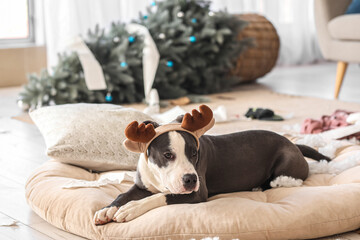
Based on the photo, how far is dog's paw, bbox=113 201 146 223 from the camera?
5.20 ft

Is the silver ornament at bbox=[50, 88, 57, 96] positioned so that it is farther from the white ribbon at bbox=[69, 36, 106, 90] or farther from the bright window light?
the bright window light

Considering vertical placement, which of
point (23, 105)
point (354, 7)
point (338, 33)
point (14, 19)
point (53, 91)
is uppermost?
point (354, 7)

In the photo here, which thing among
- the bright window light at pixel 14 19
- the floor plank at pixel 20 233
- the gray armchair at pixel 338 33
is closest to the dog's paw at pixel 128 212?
the floor plank at pixel 20 233

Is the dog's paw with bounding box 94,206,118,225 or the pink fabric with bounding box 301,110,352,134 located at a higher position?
the dog's paw with bounding box 94,206,118,225

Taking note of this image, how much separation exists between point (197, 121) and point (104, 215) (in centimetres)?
39

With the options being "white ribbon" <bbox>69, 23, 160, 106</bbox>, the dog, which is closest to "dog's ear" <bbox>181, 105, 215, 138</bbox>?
→ the dog

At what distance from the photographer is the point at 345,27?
396 cm

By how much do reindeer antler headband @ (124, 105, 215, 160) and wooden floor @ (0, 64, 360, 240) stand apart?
0.35 m

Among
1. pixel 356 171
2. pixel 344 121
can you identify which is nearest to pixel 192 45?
pixel 344 121

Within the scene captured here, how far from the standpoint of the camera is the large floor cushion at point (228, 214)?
5.07 feet

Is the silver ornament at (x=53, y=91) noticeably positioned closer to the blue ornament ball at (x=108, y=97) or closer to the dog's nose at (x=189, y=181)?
the blue ornament ball at (x=108, y=97)

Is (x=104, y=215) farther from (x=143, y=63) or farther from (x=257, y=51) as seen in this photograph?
(x=257, y=51)

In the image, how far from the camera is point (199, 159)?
65.7 inches

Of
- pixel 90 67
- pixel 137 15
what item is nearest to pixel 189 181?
pixel 90 67
